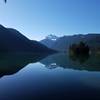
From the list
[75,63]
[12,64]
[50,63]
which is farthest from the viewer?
[75,63]

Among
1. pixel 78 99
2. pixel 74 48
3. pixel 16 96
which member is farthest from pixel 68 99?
pixel 74 48

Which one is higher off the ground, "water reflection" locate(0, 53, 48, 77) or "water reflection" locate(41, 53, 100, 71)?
"water reflection" locate(0, 53, 48, 77)

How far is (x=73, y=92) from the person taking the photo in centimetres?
2358

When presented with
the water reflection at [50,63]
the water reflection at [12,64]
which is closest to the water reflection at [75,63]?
the water reflection at [50,63]

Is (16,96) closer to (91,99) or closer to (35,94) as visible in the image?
(35,94)

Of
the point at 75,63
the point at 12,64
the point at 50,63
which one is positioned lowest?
the point at 75,63

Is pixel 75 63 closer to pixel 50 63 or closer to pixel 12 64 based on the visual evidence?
pixel 50 63

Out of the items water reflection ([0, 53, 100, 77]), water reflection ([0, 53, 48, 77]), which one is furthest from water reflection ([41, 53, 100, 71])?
water reflection ([0, 53, 48, 77])

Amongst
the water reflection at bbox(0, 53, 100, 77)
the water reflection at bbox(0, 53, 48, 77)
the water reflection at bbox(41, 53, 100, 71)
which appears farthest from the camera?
the water reflection at bbox(41, 53, 100, 71)

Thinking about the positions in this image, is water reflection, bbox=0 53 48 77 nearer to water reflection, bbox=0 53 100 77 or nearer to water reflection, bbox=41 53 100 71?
water reflection, bbox=0 53 100 77

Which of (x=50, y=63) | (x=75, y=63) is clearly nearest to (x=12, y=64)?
(x=50, y=63)

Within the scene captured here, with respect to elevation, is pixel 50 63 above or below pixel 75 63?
above

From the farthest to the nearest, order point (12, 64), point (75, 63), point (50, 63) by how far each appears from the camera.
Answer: point (75, 63)
point (50, 63)
point (12, 64)

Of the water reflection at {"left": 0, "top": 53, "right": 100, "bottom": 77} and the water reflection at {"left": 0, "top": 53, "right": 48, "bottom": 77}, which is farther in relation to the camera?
the water reflection at {"left": 0, "top": 53, "right": 100, "bottom": 77}
